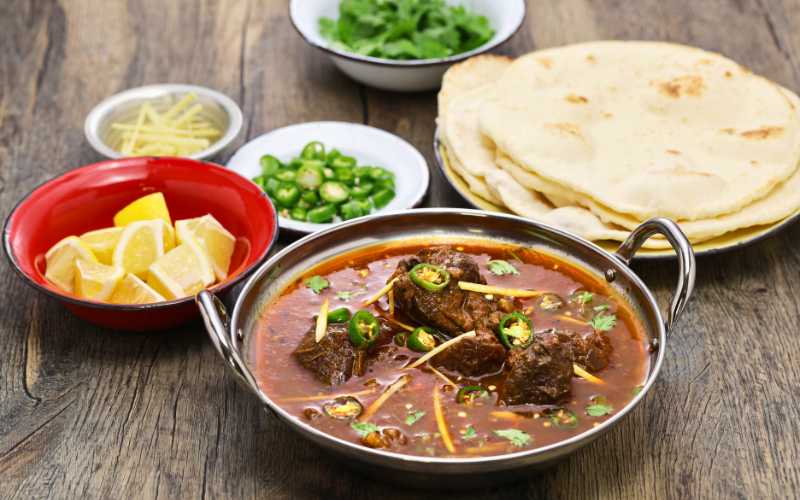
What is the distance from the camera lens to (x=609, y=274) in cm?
295

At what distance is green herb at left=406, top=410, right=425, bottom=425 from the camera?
247 cm

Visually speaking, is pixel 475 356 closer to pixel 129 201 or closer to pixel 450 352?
pixel 450 352

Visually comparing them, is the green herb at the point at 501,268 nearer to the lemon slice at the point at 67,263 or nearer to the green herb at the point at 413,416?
the green herb at the point at 413,416

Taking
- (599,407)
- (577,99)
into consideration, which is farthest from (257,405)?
(577,99)

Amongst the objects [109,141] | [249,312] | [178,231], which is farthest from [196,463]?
[109,141]

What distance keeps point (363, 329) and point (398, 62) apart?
2.01 m

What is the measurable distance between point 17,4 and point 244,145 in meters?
2.29

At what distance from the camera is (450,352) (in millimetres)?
2615

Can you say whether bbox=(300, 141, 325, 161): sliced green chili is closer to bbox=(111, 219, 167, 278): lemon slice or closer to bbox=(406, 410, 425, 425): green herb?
bbox=(111, 219, 167, 278): lemon slice

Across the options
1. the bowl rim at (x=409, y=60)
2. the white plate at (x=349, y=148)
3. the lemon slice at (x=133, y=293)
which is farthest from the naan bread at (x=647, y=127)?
the lemon slice at (x=133, y=293)

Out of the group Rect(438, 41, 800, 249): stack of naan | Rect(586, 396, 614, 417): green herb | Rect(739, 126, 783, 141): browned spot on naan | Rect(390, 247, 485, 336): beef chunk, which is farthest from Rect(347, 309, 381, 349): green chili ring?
Rect(739, 126, 783, 141): browned spot on naan

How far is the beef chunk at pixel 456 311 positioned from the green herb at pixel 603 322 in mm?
292

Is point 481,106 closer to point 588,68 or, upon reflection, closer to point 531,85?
point 531,85

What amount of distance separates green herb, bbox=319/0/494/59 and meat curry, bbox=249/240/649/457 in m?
1.80
